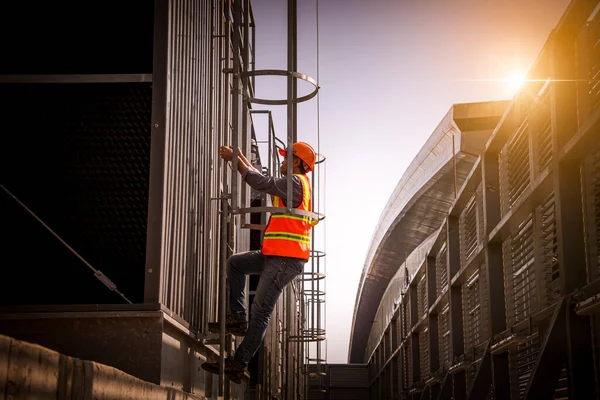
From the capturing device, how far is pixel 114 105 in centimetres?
781

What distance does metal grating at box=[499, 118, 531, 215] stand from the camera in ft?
28.5

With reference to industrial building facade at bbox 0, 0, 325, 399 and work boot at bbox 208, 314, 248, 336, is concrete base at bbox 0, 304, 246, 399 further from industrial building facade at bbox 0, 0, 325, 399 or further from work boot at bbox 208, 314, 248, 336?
work boot at bbox 208, 314, 248, 336

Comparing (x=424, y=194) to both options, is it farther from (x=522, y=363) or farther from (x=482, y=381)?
(x=522, y=363)

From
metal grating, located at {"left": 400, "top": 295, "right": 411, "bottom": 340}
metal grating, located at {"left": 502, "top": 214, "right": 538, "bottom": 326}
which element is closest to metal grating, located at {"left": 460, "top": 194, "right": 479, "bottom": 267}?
metal grating, located at {"left": 502, "top": 214, "right": 538, "bottom": 326}

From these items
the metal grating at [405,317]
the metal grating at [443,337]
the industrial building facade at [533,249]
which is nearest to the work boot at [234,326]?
the industrial building facade at [533,249]

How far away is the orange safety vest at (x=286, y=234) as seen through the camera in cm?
879

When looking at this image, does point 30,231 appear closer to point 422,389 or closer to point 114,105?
point 114,105

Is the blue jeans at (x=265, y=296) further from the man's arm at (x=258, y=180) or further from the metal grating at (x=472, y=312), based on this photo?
the metal grating at (x=472, y=312)

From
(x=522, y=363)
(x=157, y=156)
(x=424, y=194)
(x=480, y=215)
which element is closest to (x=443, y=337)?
(x=480, y=215)

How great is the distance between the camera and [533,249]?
319 inches

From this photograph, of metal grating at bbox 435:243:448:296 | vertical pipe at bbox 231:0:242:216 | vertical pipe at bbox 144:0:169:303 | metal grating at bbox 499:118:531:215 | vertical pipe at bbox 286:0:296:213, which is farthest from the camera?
metal grating at bbox 435:243:448:296

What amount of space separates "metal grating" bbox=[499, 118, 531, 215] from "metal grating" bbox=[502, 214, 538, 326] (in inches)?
15.7

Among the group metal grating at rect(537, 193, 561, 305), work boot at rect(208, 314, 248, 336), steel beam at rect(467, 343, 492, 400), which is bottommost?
steel beam at rect(467, 343, 492, 400)

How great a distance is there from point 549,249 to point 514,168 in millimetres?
1923
